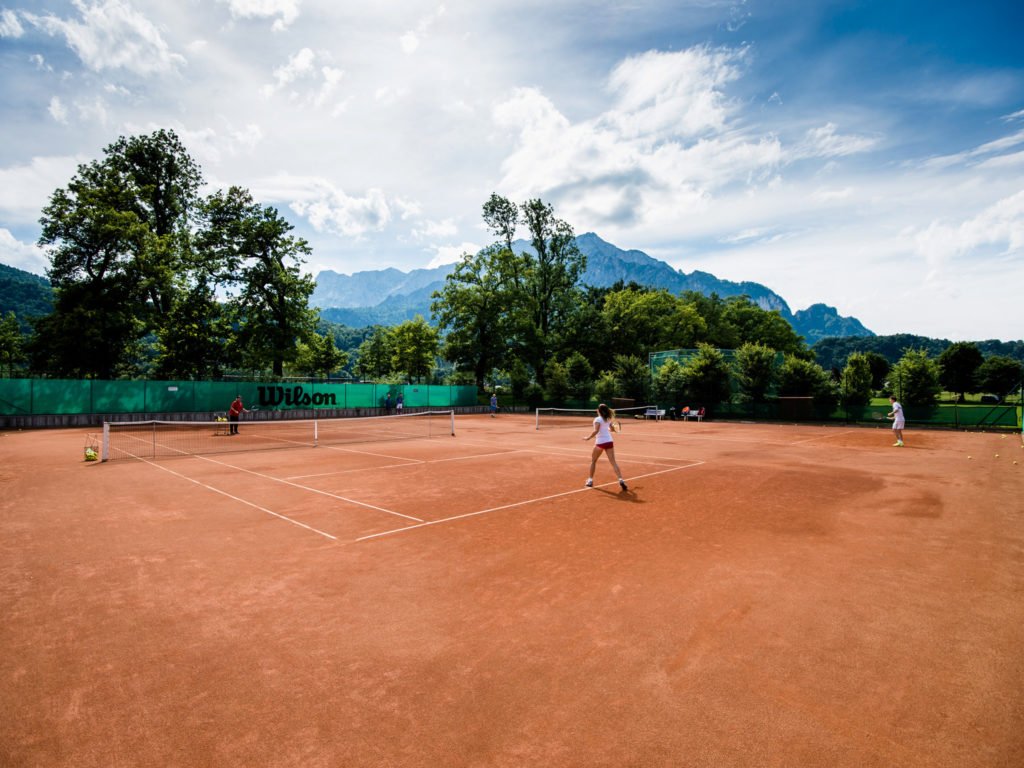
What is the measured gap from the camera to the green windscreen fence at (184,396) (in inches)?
1229

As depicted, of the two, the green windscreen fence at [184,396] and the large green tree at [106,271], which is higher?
the large green tree at [106,271]

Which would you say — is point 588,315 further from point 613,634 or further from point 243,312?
point 613,634

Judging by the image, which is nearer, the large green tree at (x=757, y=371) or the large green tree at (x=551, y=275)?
the large green tree at (x=757, y=371)

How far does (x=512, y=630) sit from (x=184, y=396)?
3914 centimetres

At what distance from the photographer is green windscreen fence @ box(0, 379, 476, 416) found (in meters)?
31.2

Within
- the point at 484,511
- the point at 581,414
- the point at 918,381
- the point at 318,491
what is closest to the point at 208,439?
the point at 318,491

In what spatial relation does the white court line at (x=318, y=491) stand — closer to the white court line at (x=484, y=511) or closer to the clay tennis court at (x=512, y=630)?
the clay tennis court at (x=512, y=630)

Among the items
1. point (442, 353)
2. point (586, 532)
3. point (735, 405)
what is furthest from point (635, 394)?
point (586, 532)

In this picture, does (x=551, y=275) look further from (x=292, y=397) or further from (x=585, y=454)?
(x=585, y=454)

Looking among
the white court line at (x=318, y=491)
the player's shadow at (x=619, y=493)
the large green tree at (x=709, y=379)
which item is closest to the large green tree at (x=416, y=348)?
the large green tree at (x=709, y=379)

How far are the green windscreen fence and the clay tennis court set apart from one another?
26.6 metres

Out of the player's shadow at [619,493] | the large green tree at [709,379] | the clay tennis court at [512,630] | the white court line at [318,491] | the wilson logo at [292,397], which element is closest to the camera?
the clay tennis court at [512,630]

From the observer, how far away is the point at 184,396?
36.8 metres

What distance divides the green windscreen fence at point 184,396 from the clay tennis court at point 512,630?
2664 cm
